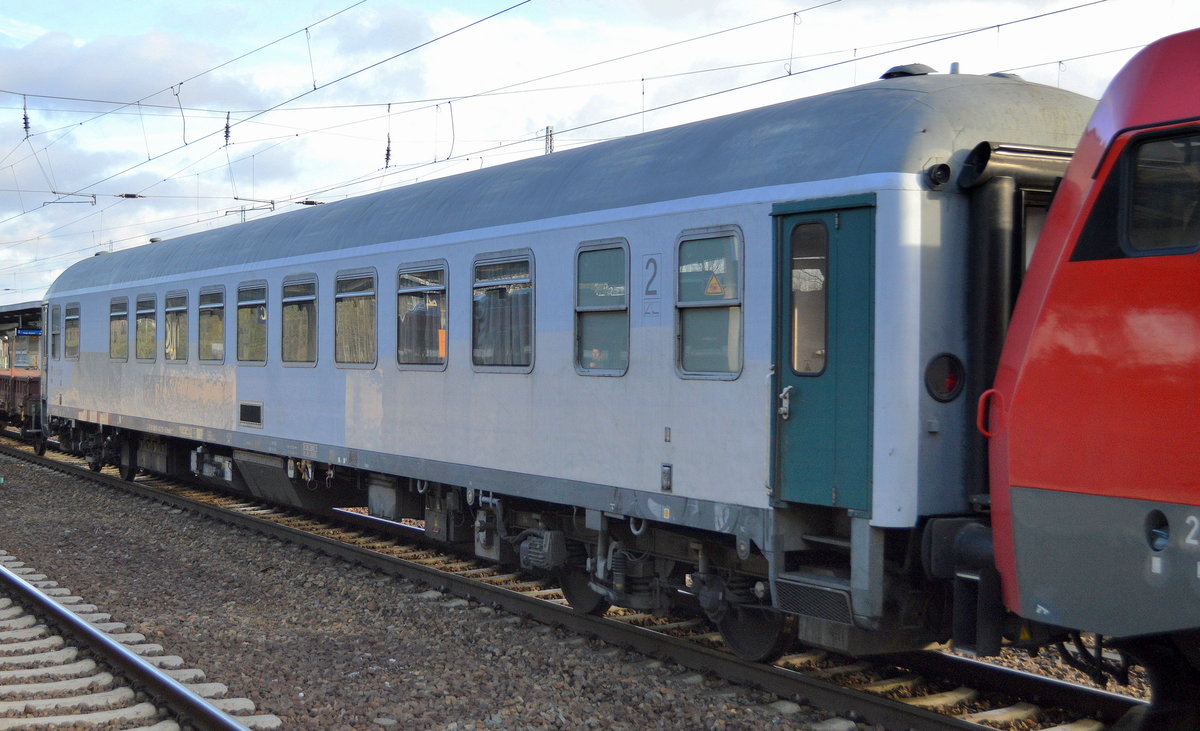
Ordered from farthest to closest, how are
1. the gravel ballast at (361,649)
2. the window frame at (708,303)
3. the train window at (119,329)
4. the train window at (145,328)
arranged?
the train window at (119,329) < the train window at (145,328) < the window frame at (708,303) < the gravel ballast at (361,649)

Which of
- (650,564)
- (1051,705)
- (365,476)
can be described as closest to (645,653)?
(650,564)

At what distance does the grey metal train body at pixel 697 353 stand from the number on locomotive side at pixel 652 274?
0.6 inches

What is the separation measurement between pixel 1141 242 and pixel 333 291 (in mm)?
8246

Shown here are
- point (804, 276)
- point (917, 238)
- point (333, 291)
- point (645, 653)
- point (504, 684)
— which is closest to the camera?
point (917, 238)

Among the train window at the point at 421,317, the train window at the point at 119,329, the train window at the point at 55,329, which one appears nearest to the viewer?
the train window at the point at 421,317

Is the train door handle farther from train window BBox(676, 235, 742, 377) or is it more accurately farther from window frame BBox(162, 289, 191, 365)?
window frame BBox(162, 289, 191, 365)

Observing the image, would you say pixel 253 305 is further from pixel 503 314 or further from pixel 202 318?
pixel 503 314

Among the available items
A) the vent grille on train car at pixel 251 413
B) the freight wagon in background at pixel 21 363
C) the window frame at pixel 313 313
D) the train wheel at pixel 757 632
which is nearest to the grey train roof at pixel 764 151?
the window frame at pixel 313 313

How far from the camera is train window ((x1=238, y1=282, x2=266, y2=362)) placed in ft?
42.0

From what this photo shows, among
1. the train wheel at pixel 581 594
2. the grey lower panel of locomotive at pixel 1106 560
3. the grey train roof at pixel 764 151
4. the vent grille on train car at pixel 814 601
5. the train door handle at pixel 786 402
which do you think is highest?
the grey train roof at pixel 764 151

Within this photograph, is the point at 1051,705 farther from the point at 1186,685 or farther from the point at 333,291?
the point at 333,291

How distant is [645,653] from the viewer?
7.66m

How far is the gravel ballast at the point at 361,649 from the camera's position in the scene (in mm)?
6418

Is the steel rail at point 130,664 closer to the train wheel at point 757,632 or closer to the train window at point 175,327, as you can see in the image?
the train wheel at point 757,632
